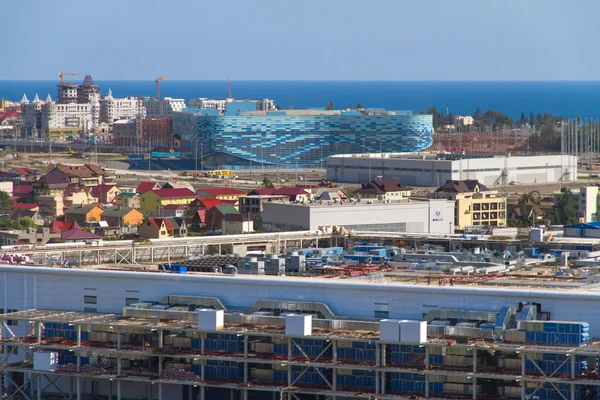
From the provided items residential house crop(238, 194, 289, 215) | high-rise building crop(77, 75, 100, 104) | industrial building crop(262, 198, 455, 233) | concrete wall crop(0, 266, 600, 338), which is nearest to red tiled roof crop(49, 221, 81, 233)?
residential house crop(238, 194, 289, 215)

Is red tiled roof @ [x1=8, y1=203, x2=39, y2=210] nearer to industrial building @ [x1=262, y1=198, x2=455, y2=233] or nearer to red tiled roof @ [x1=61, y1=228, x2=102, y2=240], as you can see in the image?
red tiled roof @ [x1=61, y1=228, x2=102, y2=240]

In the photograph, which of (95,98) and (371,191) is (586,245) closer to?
(371,191)

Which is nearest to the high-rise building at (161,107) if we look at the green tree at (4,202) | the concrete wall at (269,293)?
the green tree at (4,202)

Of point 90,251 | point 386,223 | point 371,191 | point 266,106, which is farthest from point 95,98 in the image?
point 90,251

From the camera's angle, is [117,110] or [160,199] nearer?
[160,199]

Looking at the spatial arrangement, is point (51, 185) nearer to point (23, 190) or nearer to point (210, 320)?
point (23, 190)

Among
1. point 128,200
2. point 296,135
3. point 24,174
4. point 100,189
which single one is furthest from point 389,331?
point 296,135

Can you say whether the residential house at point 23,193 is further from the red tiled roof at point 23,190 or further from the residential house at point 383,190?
the residential house at point 383,190
